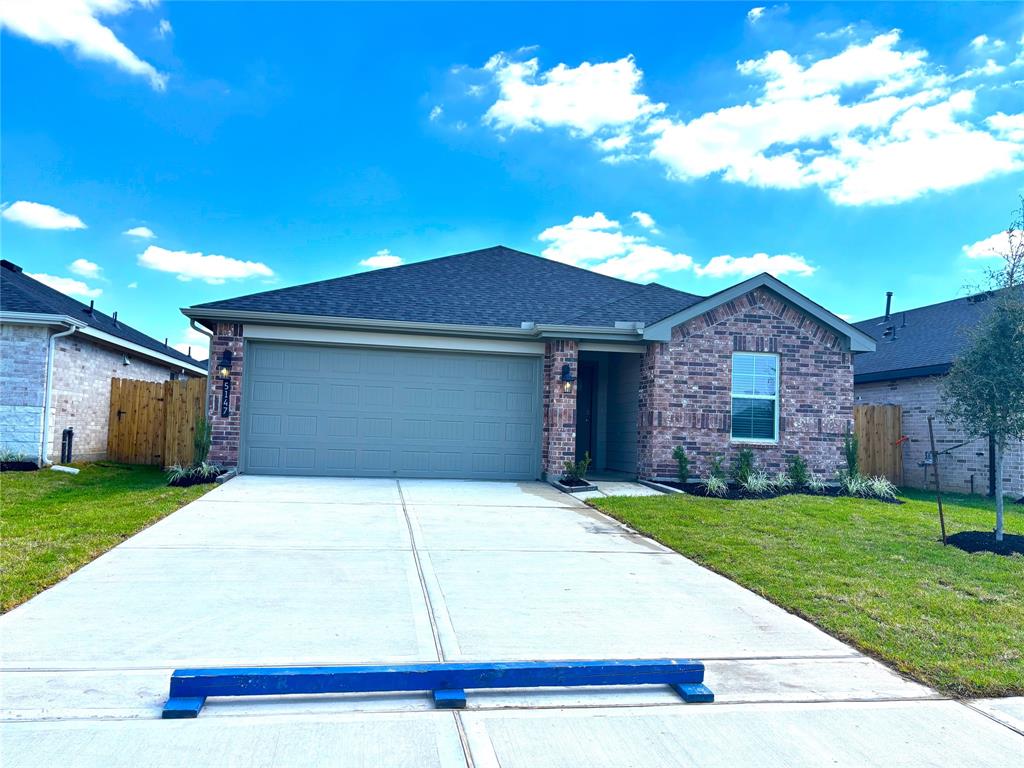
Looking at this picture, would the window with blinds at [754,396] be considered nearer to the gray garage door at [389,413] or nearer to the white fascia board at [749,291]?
the white fascia board at [749,291]

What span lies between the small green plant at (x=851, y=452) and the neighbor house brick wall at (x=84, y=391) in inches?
587

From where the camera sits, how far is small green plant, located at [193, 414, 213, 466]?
11992 mm

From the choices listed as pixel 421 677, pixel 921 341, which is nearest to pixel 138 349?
pixel 421 677

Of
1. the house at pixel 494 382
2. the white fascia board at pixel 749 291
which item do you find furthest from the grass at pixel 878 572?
the white fascia board at pixel 749 291

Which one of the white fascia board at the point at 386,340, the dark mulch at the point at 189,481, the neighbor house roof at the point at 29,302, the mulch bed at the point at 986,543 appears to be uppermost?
the neighbor house roof at the point at 29,302

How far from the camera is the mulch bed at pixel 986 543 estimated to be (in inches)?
301

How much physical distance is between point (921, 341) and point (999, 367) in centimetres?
963

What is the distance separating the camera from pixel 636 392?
45.0ft

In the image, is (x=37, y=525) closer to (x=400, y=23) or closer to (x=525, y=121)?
(x=400, y=23)

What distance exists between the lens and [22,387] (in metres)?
13.1

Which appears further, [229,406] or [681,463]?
[681,463]

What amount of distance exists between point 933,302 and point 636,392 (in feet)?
34.7

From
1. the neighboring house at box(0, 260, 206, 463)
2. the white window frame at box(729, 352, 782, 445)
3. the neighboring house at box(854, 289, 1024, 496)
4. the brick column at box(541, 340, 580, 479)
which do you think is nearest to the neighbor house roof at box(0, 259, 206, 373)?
the neighboring house at box(0, 260, 206, 463)

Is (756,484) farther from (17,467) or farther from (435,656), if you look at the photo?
(17,467)
